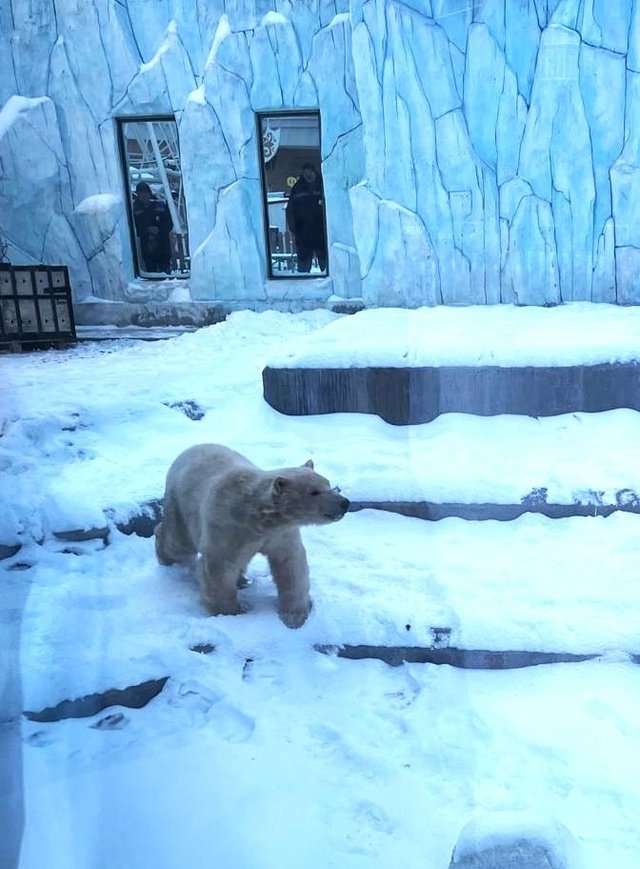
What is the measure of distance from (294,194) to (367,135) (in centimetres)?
74

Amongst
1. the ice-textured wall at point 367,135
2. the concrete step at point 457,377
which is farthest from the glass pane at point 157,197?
the concrete step at point 457,377

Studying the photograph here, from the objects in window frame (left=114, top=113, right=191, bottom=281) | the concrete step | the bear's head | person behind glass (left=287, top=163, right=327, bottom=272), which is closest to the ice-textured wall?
window frame (left=114, top=113, right=191, bottom=281)

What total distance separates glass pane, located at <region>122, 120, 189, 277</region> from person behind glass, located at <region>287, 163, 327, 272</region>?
86cm

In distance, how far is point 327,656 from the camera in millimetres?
1529

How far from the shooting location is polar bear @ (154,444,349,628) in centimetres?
153

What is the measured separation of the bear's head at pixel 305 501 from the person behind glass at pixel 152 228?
4296 mm

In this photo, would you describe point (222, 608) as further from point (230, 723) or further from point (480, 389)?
point (480, 389)

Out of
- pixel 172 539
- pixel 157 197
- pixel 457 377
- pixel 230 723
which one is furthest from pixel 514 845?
pixel 157 197

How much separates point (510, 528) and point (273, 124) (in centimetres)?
404

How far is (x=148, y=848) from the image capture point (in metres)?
0.89

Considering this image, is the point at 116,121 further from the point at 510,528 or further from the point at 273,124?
the point at 510,528

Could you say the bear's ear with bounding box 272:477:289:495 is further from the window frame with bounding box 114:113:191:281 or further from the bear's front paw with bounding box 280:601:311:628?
the window frame with bounding box 114:113:191:281

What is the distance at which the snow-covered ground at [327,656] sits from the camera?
0.99m

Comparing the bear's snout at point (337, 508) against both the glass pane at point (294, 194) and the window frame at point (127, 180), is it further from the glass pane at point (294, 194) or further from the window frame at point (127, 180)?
the window frame at point (127, 180)
